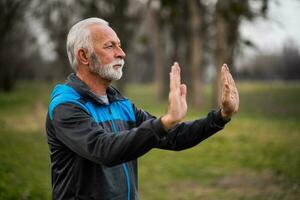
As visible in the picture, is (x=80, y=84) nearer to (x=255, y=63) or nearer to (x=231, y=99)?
(x=231, y=99)

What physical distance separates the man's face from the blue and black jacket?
145 mm

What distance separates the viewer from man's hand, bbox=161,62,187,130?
2.84 m

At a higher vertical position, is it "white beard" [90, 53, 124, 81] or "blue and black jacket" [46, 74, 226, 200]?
"white beard" [90, 53, 124, 81]

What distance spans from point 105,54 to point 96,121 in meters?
0.45

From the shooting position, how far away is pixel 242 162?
11641mm

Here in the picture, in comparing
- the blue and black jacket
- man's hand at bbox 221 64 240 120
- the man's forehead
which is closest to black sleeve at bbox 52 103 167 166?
the blue and black jacket

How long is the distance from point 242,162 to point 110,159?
9.08 m

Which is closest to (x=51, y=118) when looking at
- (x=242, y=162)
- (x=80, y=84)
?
(x=80, y=84)

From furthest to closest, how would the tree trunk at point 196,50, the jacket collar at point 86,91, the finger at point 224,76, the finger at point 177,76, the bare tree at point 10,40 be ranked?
the tree trunk at point 196,50 < the bare tree at point 10,40 < the finger at point 224,76 < the jacket collar at point 86,91 < the finger at point 177,76

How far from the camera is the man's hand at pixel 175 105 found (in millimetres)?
2840

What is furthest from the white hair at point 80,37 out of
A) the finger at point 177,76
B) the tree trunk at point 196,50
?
the tree trunk at point 196,50

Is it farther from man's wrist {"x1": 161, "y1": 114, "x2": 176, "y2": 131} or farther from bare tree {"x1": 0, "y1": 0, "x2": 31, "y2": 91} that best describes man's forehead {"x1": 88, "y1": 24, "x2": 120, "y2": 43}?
bare tree {"x1": 0, "y1": 0, "x2": 31, "y2": 91}

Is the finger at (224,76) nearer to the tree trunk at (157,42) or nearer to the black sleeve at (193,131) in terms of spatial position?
the black sleeve at (193,131)

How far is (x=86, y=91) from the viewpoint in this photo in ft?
10.9
